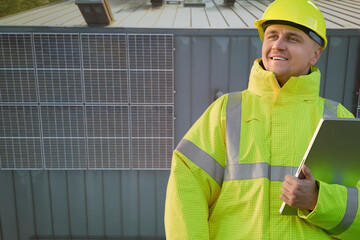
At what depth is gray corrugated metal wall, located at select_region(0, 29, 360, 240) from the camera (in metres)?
4.24

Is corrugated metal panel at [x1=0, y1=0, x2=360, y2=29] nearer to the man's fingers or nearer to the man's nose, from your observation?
the man's nose

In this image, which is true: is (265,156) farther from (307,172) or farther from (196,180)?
(196,180)

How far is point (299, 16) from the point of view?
1320mm

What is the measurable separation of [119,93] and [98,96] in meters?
0.28

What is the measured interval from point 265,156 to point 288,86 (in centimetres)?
30

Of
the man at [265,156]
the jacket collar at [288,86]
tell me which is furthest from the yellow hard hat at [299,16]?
the jacket collar at [288,86]

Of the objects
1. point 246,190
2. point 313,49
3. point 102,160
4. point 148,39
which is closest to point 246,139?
point 246,190

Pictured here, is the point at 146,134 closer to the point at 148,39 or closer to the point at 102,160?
the point at 102,160

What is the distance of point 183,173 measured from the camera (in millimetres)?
1333

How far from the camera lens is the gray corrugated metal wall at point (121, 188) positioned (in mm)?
4242

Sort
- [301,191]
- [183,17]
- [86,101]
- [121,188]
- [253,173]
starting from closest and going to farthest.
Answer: [301,191] < [253,173] < [86,101] < [121,188] < [183,17]

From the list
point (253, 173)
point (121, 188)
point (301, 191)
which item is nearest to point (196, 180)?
point (253, 173)

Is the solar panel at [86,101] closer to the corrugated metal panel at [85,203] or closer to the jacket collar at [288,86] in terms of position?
the corrugated metal panel at [85,203]

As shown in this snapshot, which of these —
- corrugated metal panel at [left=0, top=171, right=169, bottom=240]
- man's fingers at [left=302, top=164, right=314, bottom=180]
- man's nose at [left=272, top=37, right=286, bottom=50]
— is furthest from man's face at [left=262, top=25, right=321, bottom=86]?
corrugated metal panel at [left=0, top=171, right=169, bottom=240]
